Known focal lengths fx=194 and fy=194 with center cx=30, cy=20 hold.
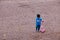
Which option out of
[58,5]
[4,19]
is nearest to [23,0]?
[58,5]

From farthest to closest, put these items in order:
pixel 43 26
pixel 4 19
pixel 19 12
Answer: pixel 19 12 < pixel 4 19 < pixel 43 26

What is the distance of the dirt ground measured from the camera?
7.33 meters

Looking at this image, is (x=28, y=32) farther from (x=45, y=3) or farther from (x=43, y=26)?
(x=45, y=3)

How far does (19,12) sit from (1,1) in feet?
7.66

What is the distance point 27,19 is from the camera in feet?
28.8

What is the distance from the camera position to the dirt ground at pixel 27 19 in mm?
7334

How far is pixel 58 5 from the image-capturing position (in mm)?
10891

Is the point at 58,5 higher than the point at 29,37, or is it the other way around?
the point at 58,5

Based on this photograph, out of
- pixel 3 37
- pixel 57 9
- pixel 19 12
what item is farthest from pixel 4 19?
pixel 57 9

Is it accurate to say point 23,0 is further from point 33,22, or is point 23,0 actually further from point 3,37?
point 3,37

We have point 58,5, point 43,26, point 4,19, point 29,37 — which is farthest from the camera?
point 58,5

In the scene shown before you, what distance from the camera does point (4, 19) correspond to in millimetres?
8844

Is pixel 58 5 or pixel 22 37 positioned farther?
pixel 58 5

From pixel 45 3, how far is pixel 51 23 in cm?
313
